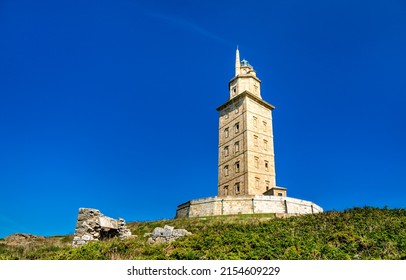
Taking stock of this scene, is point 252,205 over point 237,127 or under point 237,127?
under

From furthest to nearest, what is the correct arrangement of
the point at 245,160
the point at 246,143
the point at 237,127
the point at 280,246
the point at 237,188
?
the point at 237,127 → the point at 246,143 → the point at 245,160 → the point at 237,188 → the point at 280,246

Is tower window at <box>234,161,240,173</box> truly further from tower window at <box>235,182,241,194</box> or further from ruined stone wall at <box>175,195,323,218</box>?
ruined stone wall at <box>175,195,323,218</box>

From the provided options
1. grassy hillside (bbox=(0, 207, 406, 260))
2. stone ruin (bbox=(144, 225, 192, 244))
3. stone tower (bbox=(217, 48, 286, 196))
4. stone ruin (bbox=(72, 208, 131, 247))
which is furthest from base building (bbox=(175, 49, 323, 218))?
stone ruin (bbox=(144, 225, 192, 244))

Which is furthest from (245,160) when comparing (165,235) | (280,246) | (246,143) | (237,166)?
(280,246)

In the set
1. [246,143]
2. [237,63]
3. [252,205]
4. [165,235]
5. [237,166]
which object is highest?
[237,63]

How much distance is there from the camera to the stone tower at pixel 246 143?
143 feet

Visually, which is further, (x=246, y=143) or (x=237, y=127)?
(x=237, y=127)

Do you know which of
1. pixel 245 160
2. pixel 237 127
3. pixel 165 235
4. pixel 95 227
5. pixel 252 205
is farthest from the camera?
pixel 237 127

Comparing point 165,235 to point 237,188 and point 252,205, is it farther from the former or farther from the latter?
point 237,188

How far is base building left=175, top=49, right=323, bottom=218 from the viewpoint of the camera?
35.2 meters

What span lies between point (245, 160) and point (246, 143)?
232 centimetres

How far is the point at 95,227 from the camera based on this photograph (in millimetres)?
18672
